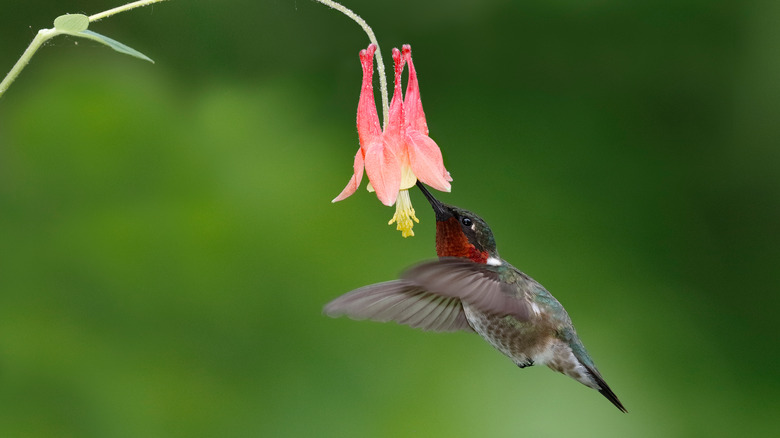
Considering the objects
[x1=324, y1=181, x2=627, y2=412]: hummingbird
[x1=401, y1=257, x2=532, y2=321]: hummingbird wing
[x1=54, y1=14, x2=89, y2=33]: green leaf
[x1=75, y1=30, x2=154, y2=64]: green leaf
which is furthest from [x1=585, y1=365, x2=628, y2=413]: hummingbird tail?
[x1=54, y1=14, x2=89, y2=33]: green leaf

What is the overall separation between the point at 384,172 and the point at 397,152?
0.06m

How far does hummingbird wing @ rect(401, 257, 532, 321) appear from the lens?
4.82ft

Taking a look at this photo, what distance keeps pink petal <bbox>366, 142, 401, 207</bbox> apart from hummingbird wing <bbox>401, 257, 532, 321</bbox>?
0.57ft

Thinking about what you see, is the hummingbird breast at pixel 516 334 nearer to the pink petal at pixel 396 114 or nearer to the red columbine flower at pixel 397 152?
the red columbine flower at pixel 397 152

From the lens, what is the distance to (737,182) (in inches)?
133

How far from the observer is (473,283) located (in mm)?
1612

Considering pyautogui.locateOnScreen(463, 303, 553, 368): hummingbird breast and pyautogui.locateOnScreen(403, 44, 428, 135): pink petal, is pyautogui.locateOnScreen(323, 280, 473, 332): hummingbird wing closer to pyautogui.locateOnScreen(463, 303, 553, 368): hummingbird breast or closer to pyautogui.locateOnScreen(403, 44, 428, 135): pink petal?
pyautogui.locateOnScreen(463, 303, 553, 368): hummingbird breast

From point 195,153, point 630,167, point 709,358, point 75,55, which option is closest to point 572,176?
point 630,167

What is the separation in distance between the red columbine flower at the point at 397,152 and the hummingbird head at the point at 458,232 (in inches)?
2.6

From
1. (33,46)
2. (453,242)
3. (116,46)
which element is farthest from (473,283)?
(33,46)

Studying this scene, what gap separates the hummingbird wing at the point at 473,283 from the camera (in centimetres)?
147

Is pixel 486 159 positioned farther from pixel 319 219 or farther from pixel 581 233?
pixel 319 219

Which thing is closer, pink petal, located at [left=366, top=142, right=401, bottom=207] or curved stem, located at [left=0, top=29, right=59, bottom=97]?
curved stem, located at [left=0, top=29, right=59, bottom=97]

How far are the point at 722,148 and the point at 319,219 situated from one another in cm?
152
